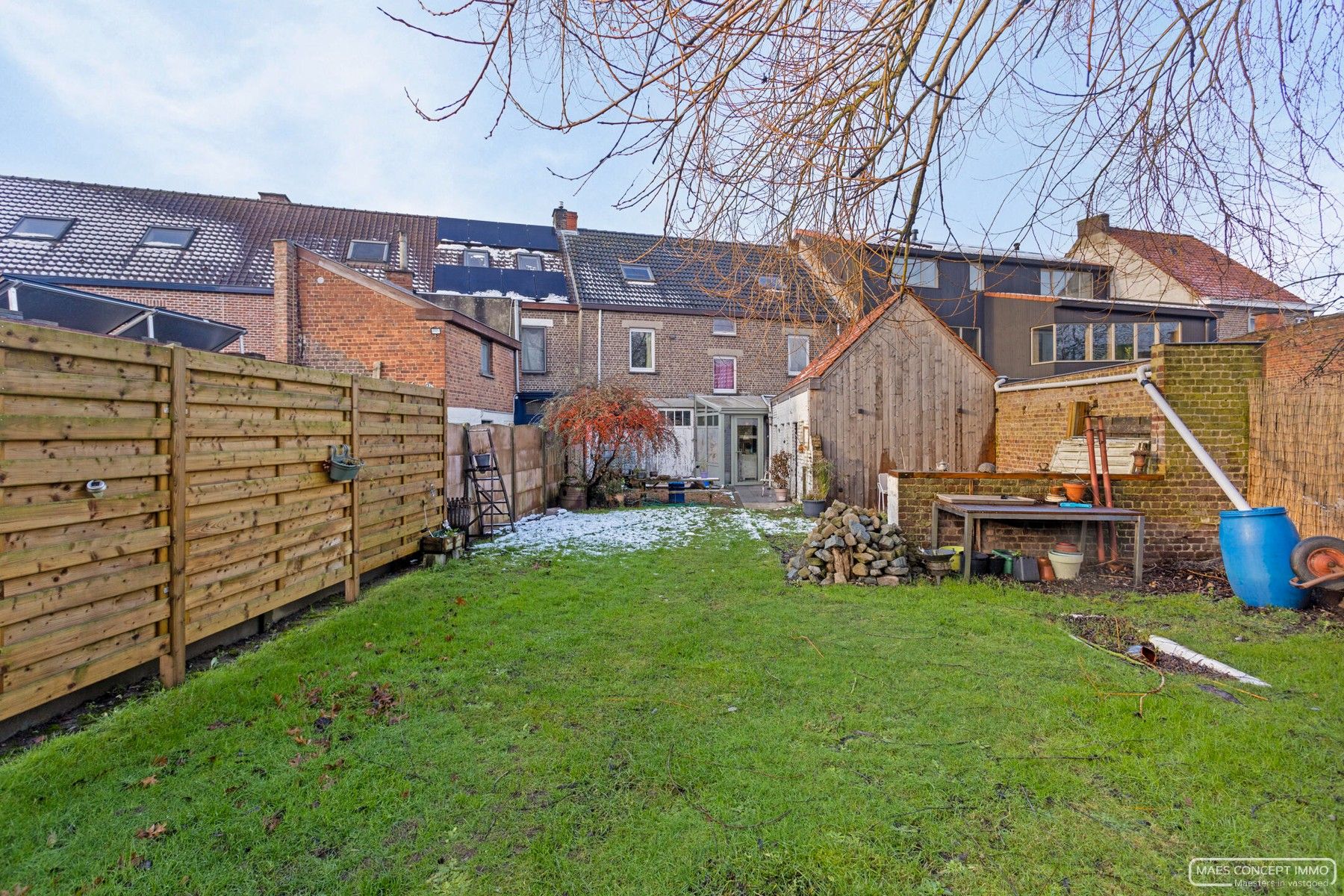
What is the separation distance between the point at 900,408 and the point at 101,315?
542 inches

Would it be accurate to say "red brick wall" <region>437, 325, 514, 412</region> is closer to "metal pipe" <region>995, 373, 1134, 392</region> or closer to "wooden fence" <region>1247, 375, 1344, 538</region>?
"metal pipe" <region>995, 373, 1134, 392</region>

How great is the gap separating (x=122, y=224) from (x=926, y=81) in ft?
70.8

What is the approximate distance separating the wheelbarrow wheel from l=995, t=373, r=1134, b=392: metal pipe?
302 cm

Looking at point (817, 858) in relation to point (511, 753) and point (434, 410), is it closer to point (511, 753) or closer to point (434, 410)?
point (511, 753)

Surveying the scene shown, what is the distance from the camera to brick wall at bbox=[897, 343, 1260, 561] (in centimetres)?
712

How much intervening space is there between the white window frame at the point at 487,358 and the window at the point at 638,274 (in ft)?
21.8

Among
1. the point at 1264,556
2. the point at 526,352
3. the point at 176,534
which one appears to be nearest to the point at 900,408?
the point at 1264,556

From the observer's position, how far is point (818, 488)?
11711 mm

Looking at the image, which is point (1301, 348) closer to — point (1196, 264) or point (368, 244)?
point (1196, 264)

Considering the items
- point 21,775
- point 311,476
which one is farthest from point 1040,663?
point 311,476

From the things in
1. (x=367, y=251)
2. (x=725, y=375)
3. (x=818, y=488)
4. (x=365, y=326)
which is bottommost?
(x=818, y=488)

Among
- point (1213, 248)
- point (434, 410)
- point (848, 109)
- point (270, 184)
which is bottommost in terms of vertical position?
point (434, 410)

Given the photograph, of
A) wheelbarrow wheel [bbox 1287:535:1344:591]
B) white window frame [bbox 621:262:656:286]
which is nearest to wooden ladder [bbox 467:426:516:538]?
wheelbarrow wheel [bbox 1287:535:1344:591]

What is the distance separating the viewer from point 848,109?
279cm
